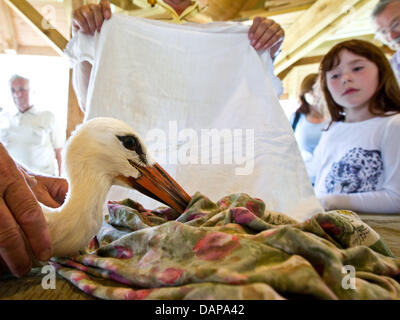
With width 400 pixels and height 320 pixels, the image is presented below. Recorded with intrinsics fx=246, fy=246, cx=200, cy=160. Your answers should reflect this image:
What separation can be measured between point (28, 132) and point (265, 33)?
6.60 feet

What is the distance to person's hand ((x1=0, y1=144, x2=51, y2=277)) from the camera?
35 centimetres

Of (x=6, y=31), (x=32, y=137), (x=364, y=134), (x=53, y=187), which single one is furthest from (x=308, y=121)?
(x=6, y=31)

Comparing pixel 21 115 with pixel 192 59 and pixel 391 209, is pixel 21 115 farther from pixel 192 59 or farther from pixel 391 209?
pixel 391 209

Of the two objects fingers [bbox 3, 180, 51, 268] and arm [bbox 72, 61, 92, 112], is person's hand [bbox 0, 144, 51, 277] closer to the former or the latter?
fingers [bbox 3, 180, 51, 268]

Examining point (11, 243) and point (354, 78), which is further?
point (354, 78)

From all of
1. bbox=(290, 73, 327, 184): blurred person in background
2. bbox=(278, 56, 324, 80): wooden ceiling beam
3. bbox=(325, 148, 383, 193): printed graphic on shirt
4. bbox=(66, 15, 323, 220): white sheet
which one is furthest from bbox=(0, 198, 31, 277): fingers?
bbox=(278, 56, 324, 80): wooden ceiling beam

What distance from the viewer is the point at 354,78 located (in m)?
1.25

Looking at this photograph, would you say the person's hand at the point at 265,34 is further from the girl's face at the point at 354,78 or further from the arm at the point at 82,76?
the arm at the point at 82,76

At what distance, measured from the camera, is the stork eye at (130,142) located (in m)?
0.52

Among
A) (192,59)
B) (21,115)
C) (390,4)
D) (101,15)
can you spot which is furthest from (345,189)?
(21,115)

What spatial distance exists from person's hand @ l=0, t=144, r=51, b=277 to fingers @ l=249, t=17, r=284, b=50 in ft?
3.23

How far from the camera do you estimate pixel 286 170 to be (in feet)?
2.85

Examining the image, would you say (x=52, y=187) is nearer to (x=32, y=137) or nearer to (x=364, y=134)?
(x=364, y=134)

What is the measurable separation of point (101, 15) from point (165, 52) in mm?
280
